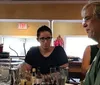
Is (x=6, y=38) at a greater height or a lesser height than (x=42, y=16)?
lesser

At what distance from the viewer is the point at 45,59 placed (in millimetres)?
2264

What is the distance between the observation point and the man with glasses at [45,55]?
222 centimetres

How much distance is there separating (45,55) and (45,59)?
2.1 inches

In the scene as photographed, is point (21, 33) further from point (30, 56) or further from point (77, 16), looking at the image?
point (30, 56)

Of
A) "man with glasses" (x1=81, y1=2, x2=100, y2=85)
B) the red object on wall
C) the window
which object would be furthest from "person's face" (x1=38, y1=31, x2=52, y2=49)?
the red object on wall

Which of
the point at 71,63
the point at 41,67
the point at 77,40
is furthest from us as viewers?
the point at 77,40

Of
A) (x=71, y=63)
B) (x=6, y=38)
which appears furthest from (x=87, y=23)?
(x=6, y=38)

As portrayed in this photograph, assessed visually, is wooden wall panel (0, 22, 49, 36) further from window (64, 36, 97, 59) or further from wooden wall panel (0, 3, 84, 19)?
wooden wall panel (0, 3, 84, 19)

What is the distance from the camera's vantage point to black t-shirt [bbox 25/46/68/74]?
2.24 metres

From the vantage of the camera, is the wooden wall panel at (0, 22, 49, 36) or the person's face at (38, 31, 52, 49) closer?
the person's face at (38, 31, 52, 49)

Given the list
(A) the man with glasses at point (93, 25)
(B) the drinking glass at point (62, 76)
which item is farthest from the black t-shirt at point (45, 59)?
(A) the man with glasses at point (93, 25)

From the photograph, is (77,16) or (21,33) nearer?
(77,16)

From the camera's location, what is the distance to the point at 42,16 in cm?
483

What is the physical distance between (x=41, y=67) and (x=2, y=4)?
310cm
